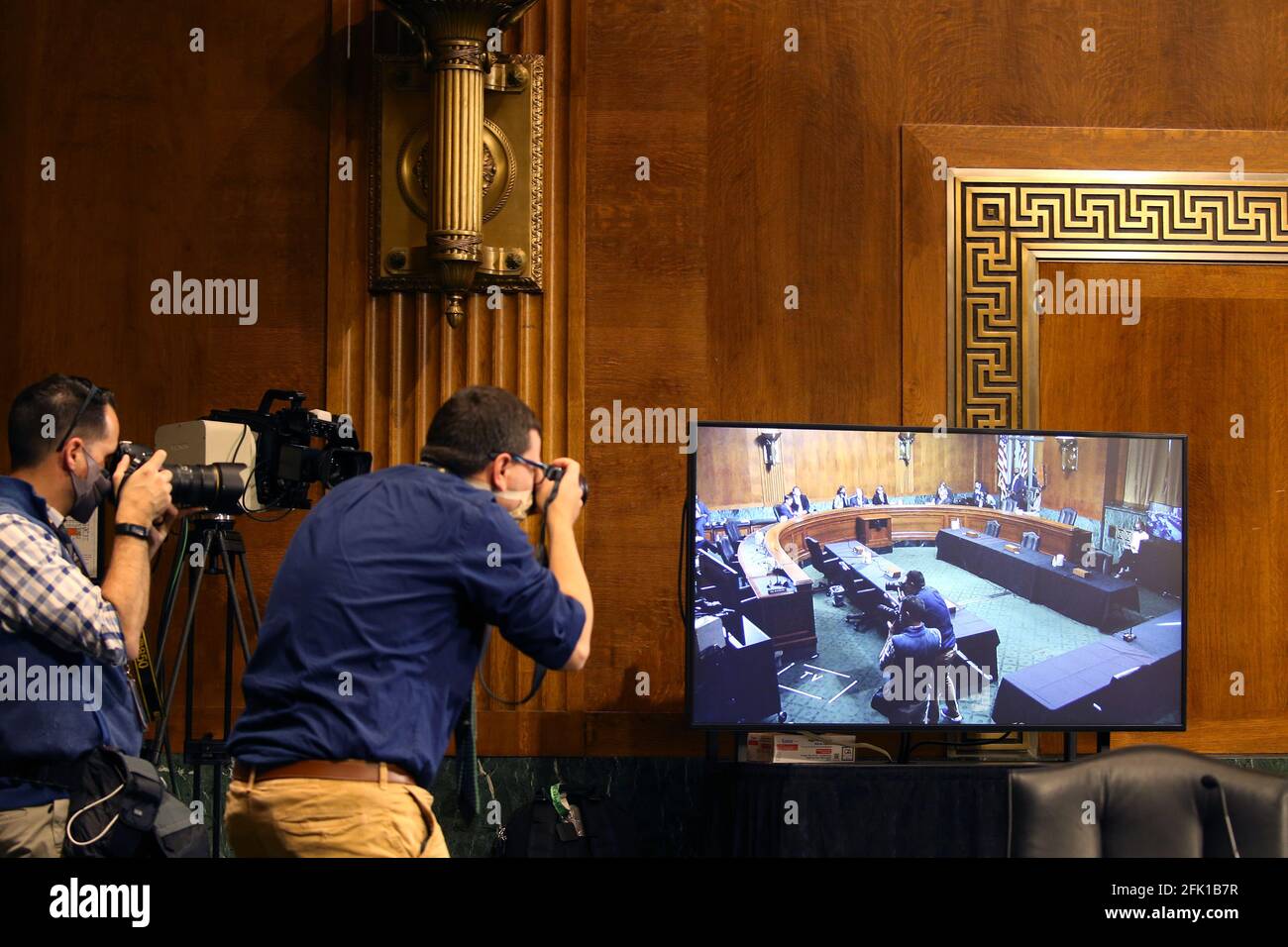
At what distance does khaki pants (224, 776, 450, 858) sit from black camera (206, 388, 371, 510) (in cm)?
133

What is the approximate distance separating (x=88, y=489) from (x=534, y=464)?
0.94 metres

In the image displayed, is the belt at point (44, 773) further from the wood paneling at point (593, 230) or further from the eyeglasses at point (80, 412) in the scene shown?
the wood paneling at point (593, 230)

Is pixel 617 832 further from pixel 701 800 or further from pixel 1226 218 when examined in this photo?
pixel 1226 218

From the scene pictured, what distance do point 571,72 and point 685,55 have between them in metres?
0.34

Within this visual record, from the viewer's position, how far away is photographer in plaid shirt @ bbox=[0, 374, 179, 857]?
2.42m

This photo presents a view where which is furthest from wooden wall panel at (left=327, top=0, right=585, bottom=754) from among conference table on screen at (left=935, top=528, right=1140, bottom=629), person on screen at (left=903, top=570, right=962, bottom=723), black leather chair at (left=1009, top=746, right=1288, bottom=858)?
black leather chair at (left=1009, top=746, right=1288, bottom=858)

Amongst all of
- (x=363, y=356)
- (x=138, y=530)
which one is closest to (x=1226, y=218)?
(x=363, y=356)

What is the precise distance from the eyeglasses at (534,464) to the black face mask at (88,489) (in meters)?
0.89

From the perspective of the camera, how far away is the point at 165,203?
3969 mm

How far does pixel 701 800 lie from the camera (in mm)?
3879

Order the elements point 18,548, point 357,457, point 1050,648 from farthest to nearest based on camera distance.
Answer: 1. point 1050,648
2. point 357,457
3. point 18,548

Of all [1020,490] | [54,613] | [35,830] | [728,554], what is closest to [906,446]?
[1020,490]

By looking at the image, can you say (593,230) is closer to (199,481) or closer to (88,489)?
(199,481)

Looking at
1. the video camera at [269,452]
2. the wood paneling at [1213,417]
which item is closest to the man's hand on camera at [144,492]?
the video camera at [269,452]
